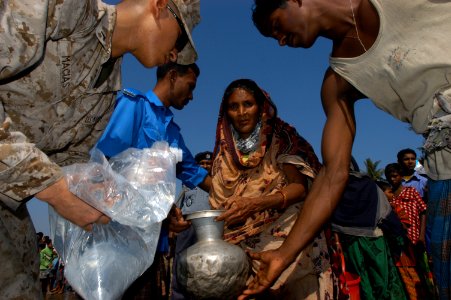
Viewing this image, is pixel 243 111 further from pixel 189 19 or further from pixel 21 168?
pixel 21 168

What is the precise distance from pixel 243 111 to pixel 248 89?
0.21 meters

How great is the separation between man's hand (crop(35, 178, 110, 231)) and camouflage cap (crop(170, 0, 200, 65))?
3.25ft

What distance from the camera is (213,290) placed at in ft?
8.15

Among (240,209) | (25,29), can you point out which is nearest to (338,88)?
(240,209)

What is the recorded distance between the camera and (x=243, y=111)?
12.1 ft

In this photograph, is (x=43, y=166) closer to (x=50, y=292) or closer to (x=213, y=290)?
(x=213, y=290)

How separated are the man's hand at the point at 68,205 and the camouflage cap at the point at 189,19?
992mm

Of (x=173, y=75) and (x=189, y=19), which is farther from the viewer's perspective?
(x=173, y=75)

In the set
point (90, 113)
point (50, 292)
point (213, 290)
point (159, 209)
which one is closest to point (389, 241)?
point (213, 290)

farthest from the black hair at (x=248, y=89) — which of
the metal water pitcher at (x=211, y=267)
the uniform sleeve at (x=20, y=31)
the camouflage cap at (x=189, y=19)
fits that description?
the uniform sleeve at (x=20, y=31)

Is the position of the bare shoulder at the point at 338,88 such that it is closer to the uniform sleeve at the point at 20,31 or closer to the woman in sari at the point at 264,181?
the woman in sari at the point at 264,181

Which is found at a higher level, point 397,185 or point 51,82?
point 51,82

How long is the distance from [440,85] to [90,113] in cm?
156

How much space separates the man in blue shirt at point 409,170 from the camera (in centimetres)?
705
